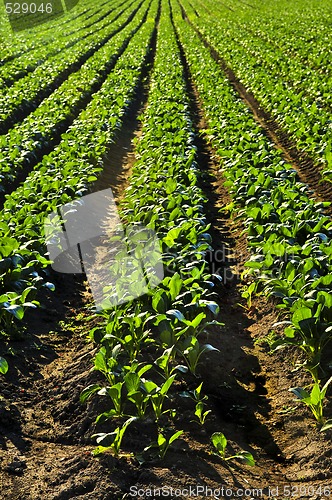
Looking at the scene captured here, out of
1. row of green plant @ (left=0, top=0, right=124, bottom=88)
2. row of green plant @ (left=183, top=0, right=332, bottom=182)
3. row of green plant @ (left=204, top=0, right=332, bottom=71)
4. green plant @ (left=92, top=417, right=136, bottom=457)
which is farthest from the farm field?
row of green plant @ (left=204, top=0, right=332, bottom=71)

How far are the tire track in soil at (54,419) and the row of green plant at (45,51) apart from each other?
14.9m

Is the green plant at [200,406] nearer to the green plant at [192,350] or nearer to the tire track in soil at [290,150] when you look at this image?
the green plant at [192,350]

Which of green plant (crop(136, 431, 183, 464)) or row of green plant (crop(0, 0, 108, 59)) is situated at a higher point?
row of green plant (crop(0, 0, 108, 59))

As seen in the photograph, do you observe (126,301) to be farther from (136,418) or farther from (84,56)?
(84,56)

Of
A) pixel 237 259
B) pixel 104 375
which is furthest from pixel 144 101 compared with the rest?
pixel 104 375

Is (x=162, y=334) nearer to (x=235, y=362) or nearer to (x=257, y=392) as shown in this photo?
(x=235, y=362)

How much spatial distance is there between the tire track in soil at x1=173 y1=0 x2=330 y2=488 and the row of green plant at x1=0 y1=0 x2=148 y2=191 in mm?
5496

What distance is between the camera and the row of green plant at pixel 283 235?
17.4ft

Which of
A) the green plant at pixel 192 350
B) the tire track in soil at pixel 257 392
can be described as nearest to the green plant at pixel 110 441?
the tire track in soil at pixel 257 392

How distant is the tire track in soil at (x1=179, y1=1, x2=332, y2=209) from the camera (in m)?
10.9

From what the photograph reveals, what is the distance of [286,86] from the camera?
1797 cm

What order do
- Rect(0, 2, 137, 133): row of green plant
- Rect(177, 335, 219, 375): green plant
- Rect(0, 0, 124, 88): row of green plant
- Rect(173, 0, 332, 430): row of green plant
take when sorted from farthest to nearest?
Rect(0, 0, 124, 88): row of green plant → Rect(0, 2, 137, 133): row of green plant → Rect(177, 335, 219, 375): green plant → Rect(173, 0, 332, 430): row of green plant

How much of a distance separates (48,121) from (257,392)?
10961mm

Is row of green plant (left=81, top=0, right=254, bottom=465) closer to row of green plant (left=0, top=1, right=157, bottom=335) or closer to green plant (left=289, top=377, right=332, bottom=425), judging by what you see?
green plant (left=289, top=377, right=332, bottom=425)
